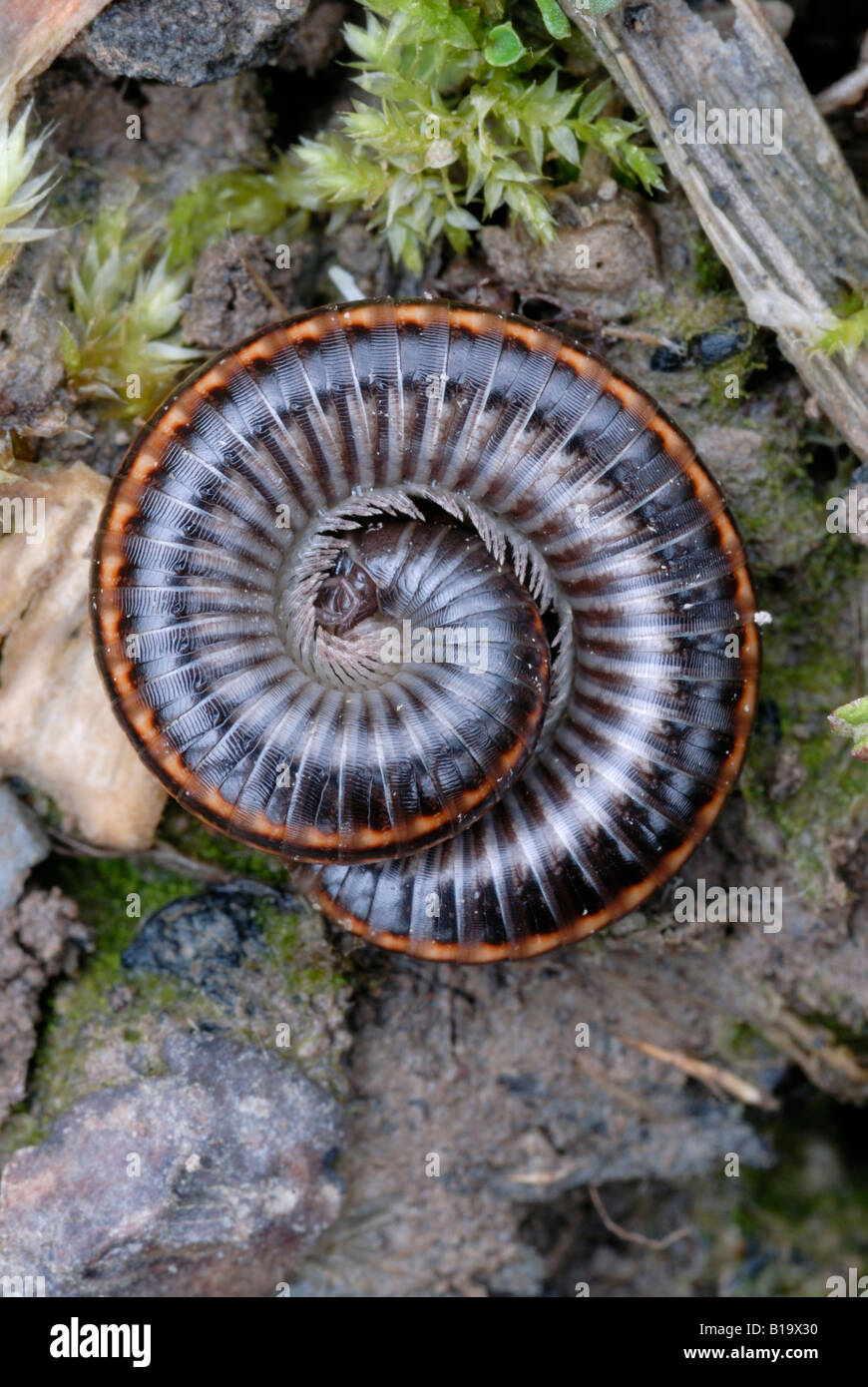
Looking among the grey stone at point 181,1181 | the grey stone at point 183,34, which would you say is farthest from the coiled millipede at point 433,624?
the grey stone at point 183,34

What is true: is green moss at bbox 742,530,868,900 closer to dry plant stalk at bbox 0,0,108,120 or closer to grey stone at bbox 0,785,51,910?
grey stone at bbox 0,785,51,910

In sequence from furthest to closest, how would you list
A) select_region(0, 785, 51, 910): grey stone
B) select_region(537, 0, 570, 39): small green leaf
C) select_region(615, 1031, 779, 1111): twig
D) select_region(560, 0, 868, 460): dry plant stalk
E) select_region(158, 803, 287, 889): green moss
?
select_region(615, 1031, 779, 1111): twig
select_region(158, 803, 287, 889): green moss
select_region(0, 785, 51, 910): grey stone
select_region(560, 0, 868, 460): dry plant stalk
select_region(537, 0, 570, 39): small green leaf

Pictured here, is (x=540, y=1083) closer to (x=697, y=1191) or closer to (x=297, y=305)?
(x=697, y=1191)

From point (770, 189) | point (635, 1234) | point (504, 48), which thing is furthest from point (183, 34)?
point (635, 1234)

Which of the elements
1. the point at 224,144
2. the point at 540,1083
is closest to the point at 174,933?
the point at 540,1083

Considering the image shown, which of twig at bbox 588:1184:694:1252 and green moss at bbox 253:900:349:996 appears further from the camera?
twig at bbox 588:1184:694:1252

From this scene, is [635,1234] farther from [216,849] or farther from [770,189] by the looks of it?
[770,189]

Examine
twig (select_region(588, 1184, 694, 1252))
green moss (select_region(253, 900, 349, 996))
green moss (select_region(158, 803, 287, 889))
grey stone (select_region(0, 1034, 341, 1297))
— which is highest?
green moss (select_region(158, 803, 287, 889))

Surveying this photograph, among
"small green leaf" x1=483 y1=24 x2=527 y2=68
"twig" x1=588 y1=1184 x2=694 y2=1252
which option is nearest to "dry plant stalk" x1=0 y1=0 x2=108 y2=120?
"small green leaf" x1=483 y1=24 x2=527 y2=68
